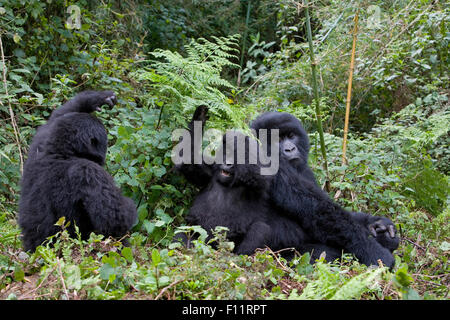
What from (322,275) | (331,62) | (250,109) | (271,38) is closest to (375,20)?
(250,109)

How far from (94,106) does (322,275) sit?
2263 mm

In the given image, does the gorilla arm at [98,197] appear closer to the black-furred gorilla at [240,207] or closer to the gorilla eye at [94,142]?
the gorilla eye at [94,142]

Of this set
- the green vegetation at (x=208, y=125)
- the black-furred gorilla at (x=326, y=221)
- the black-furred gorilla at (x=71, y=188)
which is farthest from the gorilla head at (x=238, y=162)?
the black-furred gorilla at (x=71, y=188)

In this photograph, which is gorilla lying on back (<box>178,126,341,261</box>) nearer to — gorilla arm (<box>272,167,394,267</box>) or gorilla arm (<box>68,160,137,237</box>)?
gorilla arm (<box>272,167,394,267</box>)

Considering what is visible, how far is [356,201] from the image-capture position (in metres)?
4.90

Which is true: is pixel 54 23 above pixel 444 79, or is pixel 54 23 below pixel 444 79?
above

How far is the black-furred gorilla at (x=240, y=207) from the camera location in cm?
378

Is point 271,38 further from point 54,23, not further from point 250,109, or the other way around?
point 250,109

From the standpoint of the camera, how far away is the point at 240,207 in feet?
12.8

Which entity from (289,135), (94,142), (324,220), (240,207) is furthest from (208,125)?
(324,220)

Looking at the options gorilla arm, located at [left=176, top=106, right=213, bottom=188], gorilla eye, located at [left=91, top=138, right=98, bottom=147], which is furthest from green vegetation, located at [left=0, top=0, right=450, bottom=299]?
gorilla eye, located at [left=91, top=138, right=98, bottom=147]

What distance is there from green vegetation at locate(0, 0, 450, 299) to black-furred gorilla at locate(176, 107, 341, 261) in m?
0.21

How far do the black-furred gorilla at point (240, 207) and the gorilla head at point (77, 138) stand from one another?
2.53ft
